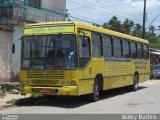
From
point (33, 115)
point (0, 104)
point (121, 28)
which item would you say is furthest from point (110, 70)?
point (121, 28)

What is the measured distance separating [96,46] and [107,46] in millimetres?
1471

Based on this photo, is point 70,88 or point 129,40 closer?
point 70,88

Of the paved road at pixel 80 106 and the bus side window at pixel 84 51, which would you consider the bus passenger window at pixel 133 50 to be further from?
the bus side window at pixel 84 51

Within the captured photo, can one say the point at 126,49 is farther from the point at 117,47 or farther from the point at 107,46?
the point at 107,46

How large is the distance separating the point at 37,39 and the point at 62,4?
1645 cm

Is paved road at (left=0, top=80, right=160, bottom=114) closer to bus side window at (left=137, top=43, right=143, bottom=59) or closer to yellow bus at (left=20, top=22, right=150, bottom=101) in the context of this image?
yellow bus at (left=20, top=22, right=150, bottom=101)

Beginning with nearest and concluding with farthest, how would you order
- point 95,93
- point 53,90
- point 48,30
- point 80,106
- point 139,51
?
point 53,90 → point 80,106 → point 48,30 → point 95,93 → point 139,51

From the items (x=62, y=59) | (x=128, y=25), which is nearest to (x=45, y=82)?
(x=62, y=59)

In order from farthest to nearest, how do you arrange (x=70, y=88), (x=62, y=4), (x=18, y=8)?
1. (x=62, y=4)
2. (x=18, y=8)
3. (x=70, y=88)

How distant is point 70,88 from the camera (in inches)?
591

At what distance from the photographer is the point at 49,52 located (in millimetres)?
15758

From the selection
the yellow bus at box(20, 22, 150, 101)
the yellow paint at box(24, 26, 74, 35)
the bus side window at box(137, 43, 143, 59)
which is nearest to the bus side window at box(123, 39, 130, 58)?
the bus side window at box(137, 43, 143, 59)

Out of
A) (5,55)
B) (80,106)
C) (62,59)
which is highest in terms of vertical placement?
(5,55)

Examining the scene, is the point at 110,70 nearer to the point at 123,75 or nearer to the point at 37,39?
the point at 123,75
